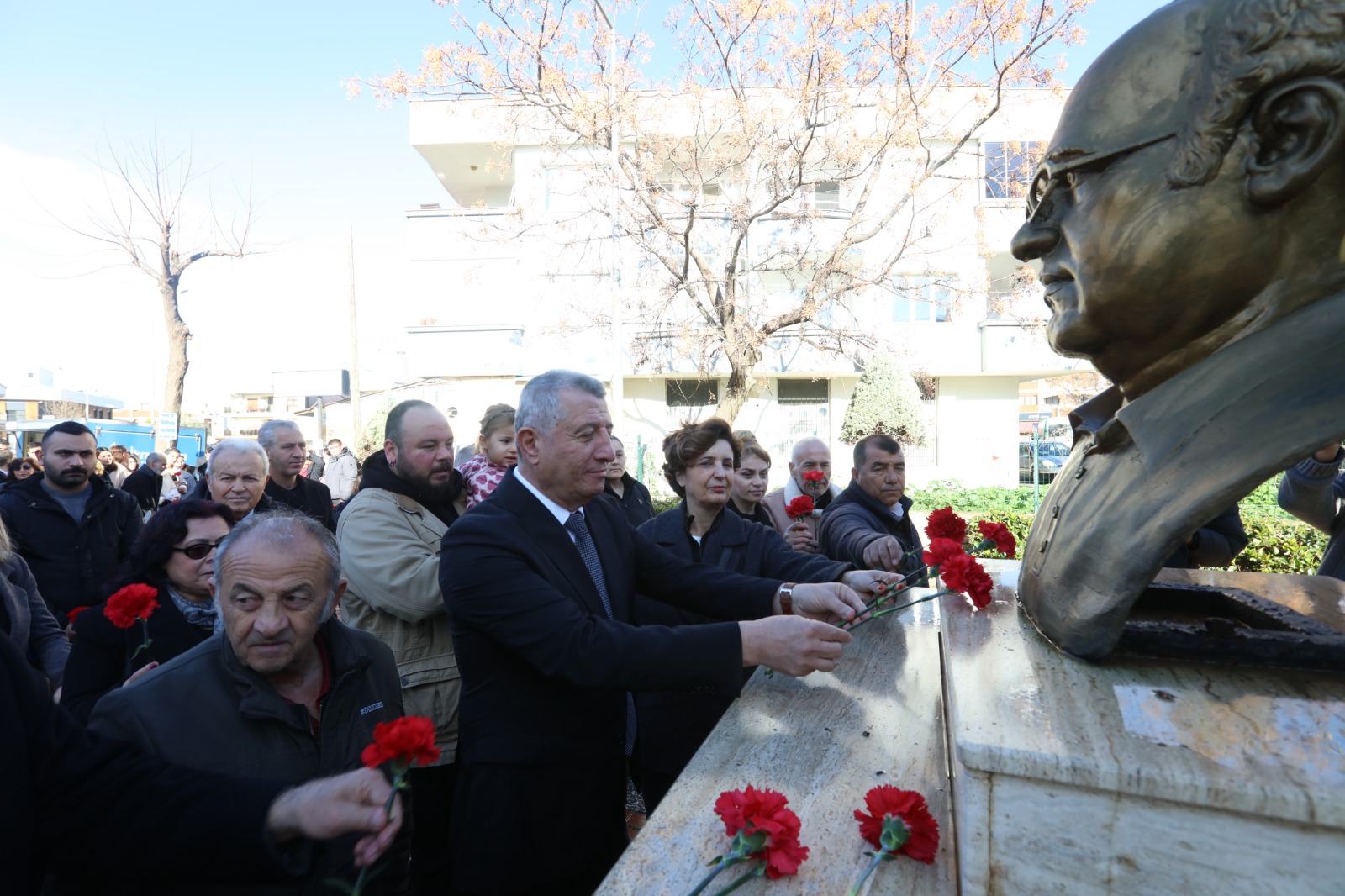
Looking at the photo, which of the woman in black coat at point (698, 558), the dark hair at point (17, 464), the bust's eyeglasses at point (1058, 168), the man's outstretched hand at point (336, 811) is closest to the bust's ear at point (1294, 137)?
the bust's eyeglasses at point (1058, 168)

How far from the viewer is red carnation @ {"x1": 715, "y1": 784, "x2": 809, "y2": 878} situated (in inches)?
49.9

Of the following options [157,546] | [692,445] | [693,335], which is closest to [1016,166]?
[693,335]

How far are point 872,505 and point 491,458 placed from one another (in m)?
1.98

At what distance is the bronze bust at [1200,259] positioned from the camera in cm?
143

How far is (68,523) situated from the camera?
466cm

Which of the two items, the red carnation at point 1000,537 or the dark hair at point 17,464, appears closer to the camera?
the red carnation at point 1000,537

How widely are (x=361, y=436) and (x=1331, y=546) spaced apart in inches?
699

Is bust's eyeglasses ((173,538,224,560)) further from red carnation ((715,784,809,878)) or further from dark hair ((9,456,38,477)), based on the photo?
dark hair ((9,456,38,477))

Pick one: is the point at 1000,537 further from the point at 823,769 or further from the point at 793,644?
the point at 823,769

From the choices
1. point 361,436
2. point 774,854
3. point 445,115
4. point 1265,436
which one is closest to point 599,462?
point 774,854

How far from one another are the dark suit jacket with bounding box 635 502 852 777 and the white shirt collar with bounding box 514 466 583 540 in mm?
551

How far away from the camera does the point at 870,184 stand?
42.9 feet

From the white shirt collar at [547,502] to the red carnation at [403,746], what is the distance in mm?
1009

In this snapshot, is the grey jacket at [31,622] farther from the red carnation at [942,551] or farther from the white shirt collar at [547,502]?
the red carnation at [942,551]
